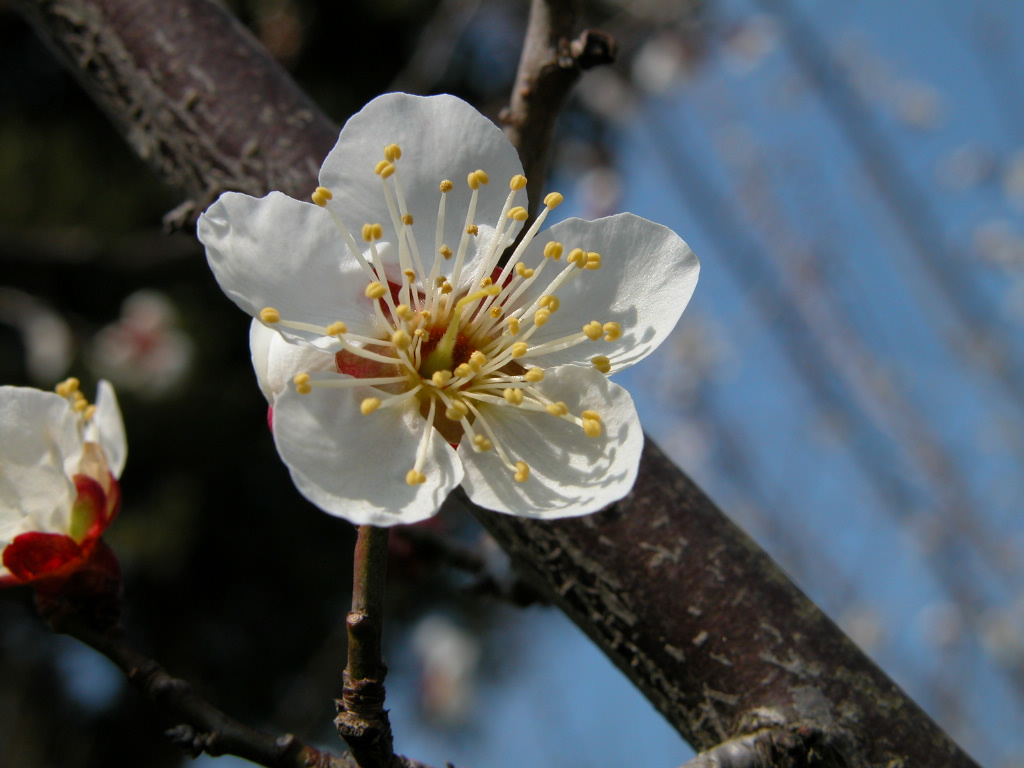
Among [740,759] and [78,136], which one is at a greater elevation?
[740,759]

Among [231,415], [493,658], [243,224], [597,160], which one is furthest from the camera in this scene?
[493,658]

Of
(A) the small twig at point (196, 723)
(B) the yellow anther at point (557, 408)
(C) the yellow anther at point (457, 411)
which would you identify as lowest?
(A) the small twig at point (196, 723)

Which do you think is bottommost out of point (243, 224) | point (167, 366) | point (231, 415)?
point (231, 415)

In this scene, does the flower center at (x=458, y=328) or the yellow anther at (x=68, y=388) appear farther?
the yellow anther at (x=68, y=388)

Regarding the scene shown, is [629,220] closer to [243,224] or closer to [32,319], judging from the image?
[243,224]

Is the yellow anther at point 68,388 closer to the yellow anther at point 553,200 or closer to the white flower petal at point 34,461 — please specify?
the white flower petal at point 34,461

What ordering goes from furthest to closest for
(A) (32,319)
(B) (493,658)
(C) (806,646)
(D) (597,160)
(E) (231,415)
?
(B) (493,658), (E) (231,415), (D) (597,160), (A) (32,319), (C) (806,646)

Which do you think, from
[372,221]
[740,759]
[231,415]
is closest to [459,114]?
[372,221]

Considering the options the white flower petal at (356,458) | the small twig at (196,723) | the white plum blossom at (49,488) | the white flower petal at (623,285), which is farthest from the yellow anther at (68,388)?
the white flower petal at (623,285)
